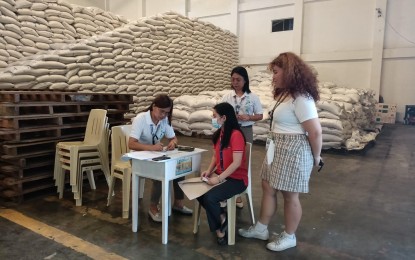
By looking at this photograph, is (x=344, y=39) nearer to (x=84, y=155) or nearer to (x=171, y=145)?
(x=171, y=145)

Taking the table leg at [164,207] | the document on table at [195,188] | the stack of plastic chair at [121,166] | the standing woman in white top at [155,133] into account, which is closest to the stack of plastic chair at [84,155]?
the stack of plastic chair at [121,166]

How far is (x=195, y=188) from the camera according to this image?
2.23 m

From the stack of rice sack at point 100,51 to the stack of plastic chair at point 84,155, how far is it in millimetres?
1962

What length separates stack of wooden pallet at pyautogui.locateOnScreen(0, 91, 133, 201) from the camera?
2.87m

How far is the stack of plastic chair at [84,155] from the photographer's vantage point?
297cm

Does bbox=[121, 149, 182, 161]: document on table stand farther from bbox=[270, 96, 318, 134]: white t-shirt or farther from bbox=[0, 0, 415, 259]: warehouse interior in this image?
bbox=[270, 96, 318, 134]: white t-shirt

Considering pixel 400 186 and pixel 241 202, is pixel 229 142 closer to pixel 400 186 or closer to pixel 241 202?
pixel 241 202

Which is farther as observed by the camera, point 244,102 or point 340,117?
point 340,117

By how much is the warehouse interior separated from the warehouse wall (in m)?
0.03

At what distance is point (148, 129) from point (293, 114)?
128 centimetres

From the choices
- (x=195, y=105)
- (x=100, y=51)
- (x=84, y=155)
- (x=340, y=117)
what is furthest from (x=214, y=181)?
(x=195, y=105)

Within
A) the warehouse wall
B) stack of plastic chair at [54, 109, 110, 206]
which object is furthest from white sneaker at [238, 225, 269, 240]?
the warehouse wall

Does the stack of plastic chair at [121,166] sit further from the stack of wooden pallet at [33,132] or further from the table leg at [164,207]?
the stack of wooden pallet at [33,132]

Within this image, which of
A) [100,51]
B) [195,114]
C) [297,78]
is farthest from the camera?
[195,114]
